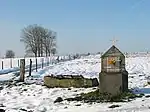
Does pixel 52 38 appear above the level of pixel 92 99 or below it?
above

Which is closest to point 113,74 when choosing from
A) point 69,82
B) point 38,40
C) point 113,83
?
point 113,83

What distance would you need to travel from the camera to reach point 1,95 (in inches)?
639

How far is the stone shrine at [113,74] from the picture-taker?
1373 centimetres

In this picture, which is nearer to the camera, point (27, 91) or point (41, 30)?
point (27, 91)

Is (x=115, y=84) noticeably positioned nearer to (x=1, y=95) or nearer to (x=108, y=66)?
(x=108, y=66)

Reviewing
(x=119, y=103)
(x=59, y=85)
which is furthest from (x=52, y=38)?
(x=119, y=103)

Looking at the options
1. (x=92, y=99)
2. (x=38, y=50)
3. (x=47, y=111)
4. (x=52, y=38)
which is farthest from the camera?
(x=52, y=38)

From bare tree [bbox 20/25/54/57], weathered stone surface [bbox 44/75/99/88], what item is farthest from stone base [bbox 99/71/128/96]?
bare tree [bbox 20/25/54/57]

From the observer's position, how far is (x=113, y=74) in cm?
1377

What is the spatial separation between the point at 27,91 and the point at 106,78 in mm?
4850

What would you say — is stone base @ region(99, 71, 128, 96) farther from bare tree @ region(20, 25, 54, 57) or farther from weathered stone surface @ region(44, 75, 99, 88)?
bare tree @ region(20, 25, 54, 57)

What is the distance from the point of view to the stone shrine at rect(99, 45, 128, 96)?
13.7 m

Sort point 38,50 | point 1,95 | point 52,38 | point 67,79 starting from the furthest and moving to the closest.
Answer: point 52,38 → point 38,50 → point 67,79 → point 1,95

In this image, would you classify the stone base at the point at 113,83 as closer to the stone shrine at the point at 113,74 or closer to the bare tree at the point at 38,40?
the stone shrine at the point at 113,74
